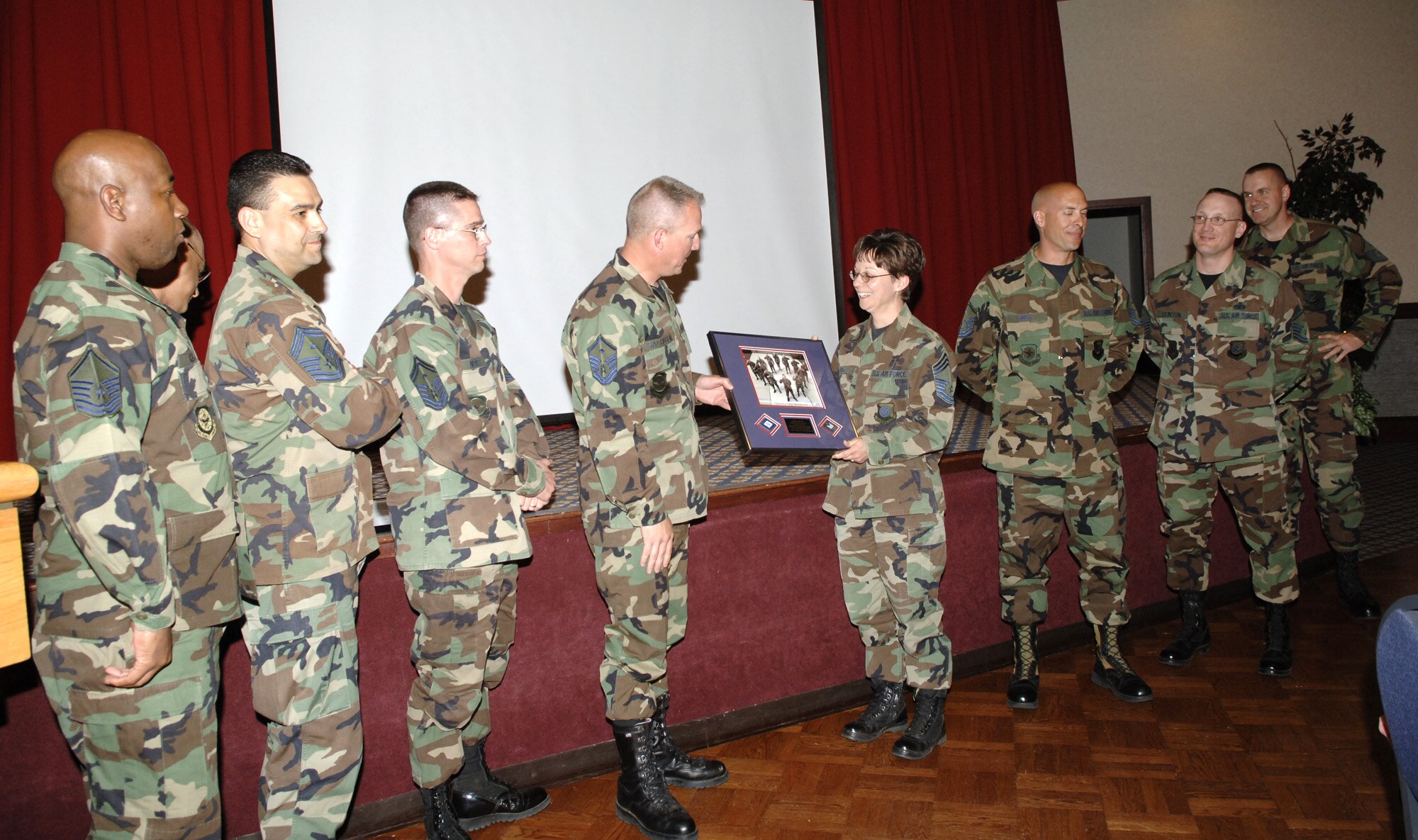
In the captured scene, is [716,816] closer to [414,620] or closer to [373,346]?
[414,620]

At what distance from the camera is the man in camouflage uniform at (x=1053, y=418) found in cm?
282

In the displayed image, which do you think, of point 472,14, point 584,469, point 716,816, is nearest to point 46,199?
point 472,14

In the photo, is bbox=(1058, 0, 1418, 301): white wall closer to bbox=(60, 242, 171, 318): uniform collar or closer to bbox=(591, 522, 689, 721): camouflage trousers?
bbox=(591, 522, 689, 721): camouflage trousers

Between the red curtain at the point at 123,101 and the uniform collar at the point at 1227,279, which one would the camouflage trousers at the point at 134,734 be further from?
the uniform collar at the point at 1227,279

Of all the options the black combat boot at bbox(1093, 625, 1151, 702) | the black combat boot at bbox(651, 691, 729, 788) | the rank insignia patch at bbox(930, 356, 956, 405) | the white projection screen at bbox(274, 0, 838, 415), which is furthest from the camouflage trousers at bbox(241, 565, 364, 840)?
the black combat boot at bbox(1093, 625, 1151, 702)

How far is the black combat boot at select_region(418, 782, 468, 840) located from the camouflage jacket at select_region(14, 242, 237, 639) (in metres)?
0.73

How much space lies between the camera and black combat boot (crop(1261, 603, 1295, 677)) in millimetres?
3031

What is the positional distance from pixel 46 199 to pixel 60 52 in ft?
1.51

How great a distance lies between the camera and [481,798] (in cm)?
229

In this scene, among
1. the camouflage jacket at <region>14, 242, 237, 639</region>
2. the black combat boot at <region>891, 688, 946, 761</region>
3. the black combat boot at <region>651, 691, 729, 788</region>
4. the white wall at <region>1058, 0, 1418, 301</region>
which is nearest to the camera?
the camouflage jacket at <region>14, 242, 237, 639</region>

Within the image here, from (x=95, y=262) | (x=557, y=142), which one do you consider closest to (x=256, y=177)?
(x=95, y=262)

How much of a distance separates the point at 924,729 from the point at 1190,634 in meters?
1.30

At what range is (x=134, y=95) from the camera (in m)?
2.89

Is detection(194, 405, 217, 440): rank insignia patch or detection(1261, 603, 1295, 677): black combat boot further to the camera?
detection(1261, 603, 1295, 677): black combat boot
